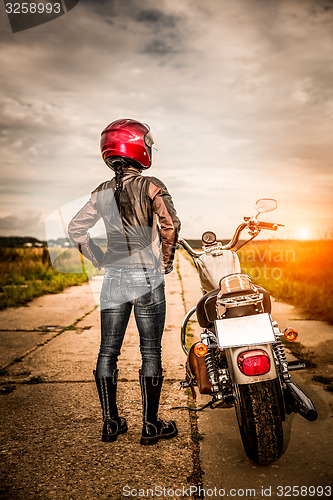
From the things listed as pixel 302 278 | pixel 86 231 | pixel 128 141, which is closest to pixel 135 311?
pixel 86 231

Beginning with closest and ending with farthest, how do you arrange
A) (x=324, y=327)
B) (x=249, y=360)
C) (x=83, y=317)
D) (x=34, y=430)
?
(x=249, y=360) → (x=34, y=430) → (x=324, y=327) → (x=83, y=317)

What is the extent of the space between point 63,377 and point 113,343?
170 cm

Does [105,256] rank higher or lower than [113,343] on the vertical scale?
higher

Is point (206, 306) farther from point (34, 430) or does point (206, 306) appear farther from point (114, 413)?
point (34, 430)

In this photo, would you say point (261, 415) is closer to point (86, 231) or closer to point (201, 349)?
point (201, 349)

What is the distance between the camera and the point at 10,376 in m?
4.61

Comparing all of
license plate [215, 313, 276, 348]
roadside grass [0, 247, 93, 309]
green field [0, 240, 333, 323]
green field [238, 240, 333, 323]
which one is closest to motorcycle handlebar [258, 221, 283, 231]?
license plate [215, 313, 276, 348]

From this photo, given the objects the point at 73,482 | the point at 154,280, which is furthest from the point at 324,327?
the point at 73,482

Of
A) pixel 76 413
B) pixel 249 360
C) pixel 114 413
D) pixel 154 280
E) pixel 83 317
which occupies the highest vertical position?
pixel 154 280

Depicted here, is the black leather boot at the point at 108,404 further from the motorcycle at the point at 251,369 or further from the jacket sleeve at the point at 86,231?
the jacket sleeve at the point at 86,231

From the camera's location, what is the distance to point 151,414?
3.12 metres

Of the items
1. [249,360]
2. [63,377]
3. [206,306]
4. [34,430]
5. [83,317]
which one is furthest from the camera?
[83,317]

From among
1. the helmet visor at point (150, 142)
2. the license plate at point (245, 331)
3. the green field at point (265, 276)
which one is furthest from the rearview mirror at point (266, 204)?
the green field at point (265, 276)

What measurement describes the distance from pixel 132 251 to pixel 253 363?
110 centimetres
